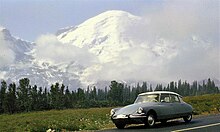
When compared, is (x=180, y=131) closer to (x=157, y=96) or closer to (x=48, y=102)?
(x=157, y=96)

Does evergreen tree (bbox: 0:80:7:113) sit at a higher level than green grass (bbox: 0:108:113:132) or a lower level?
higher

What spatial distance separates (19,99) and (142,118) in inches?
4620

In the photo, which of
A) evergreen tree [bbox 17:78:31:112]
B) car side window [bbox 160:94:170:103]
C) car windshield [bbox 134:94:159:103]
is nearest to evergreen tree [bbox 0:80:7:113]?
evergreen tree [bbox 17:78:31:112]

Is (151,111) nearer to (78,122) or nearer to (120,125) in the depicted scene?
(120,125)

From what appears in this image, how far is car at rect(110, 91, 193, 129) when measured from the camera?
614 inches

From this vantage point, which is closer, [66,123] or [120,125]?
[120,125]

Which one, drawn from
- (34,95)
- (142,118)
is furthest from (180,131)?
(34,95)

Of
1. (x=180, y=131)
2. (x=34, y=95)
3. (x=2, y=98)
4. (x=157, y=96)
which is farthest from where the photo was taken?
(x=34, y=95)

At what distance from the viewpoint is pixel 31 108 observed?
128 m

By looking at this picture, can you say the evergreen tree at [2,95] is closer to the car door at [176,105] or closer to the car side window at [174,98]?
the car side window at [174,98]

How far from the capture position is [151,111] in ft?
52.1

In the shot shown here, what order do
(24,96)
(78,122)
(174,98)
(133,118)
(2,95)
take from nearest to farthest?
(133,118) → (174,98) → (78,122) → (2,95) → (24,96)

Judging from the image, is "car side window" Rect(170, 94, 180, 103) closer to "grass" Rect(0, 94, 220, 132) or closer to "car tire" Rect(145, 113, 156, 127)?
"car tire" Rect(145, 113, 156, 127)

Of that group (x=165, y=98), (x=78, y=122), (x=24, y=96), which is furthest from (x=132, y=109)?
(x=24, y=96)
